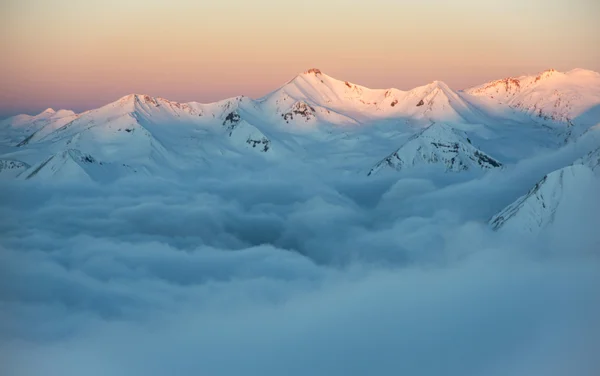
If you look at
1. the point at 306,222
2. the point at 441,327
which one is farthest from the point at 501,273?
the point at 306,222

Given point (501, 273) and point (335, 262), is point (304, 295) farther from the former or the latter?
point (501, 273)

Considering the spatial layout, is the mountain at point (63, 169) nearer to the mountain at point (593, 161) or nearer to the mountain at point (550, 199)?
the mountain at point (550, 199)

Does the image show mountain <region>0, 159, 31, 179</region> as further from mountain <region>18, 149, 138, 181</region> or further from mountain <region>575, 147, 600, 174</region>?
mountain <region>575, 147, 600, 174</region>

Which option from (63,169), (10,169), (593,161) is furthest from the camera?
(10,169)

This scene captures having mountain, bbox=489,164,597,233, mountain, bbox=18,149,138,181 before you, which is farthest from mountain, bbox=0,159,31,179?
mountain, bbox=489,164,597,233

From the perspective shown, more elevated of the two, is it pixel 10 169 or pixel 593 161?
pixel 10 169

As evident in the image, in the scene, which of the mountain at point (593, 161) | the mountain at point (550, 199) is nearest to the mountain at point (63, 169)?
the mountain at point (550, 199)

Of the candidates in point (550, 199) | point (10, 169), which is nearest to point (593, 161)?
point (550, 199)

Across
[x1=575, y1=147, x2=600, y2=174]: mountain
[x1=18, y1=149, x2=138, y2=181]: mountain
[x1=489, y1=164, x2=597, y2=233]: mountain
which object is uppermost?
[x1=18, y1=149, x2=138, y2=181]: mountain

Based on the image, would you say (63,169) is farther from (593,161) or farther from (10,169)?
(593,161)
